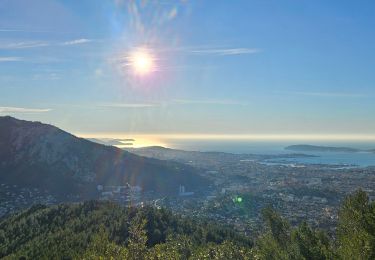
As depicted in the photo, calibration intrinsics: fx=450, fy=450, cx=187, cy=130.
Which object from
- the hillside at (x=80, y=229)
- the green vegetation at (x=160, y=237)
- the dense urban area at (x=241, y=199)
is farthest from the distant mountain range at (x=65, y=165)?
the hillside at (x=80, y=229)

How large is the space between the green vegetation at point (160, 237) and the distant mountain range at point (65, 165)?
57372 millimetres

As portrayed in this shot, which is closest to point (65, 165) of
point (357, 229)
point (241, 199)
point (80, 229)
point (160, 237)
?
point (241, 199)

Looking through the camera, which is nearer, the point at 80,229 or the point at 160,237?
the point at 160,237

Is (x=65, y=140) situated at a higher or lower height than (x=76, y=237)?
higher

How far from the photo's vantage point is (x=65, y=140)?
562ft

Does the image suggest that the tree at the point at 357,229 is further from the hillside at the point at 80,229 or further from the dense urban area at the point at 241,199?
the dense urban area at the point at 241,199

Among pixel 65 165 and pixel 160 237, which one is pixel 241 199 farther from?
pixel 65 165

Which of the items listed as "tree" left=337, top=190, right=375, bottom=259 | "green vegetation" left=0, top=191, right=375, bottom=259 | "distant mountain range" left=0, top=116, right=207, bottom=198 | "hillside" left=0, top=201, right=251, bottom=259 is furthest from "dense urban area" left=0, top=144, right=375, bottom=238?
"tree" left=337, top=190, right=375, bottom=259

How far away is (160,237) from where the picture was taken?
245 feet

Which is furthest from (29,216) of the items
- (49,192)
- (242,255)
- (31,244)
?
(49,192)

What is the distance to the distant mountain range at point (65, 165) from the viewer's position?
152625 millimetres

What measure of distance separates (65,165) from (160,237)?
96.7 meters

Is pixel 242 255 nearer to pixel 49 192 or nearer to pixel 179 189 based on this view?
pixel 49 192

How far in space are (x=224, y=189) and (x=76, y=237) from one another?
107 m
